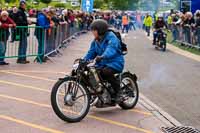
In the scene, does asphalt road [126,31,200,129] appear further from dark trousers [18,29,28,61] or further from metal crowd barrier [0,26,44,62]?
dark trousers [18,29,28,61]

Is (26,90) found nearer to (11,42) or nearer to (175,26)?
(11,42)

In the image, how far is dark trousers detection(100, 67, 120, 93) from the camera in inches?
320

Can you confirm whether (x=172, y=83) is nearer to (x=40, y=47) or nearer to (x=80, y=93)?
(x=40, y=47)

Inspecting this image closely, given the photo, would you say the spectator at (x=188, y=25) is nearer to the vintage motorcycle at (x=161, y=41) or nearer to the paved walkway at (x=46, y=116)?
the vintage motorcycle at (x=161, y=41)

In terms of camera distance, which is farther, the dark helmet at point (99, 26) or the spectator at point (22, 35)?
the spectator at point (22, 35)

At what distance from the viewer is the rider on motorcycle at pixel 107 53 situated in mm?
8039

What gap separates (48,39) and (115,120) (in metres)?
8.24

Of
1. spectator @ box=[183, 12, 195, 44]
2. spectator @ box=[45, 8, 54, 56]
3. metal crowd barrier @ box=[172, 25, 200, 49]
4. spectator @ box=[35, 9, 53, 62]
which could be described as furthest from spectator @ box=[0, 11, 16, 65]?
spectator @ box=[183, 12, 195, 44]

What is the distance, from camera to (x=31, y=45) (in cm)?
1558

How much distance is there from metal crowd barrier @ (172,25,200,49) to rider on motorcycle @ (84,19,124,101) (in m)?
13.7

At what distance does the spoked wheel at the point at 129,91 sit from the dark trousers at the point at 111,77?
43 cm

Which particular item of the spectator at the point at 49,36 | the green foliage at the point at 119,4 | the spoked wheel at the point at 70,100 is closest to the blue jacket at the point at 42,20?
the spectator at the point at 49,36

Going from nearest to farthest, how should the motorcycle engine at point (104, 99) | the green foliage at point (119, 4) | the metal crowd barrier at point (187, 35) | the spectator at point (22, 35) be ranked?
the motorcycle engine at point (104, 99)
the spectator at point (22, 35)
the metal crowd barrier at point (187, 35)
the green foliage at point (119, 4)

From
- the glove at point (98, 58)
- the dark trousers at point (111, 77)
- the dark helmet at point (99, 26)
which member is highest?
the dark helmet at point (99, 26)
